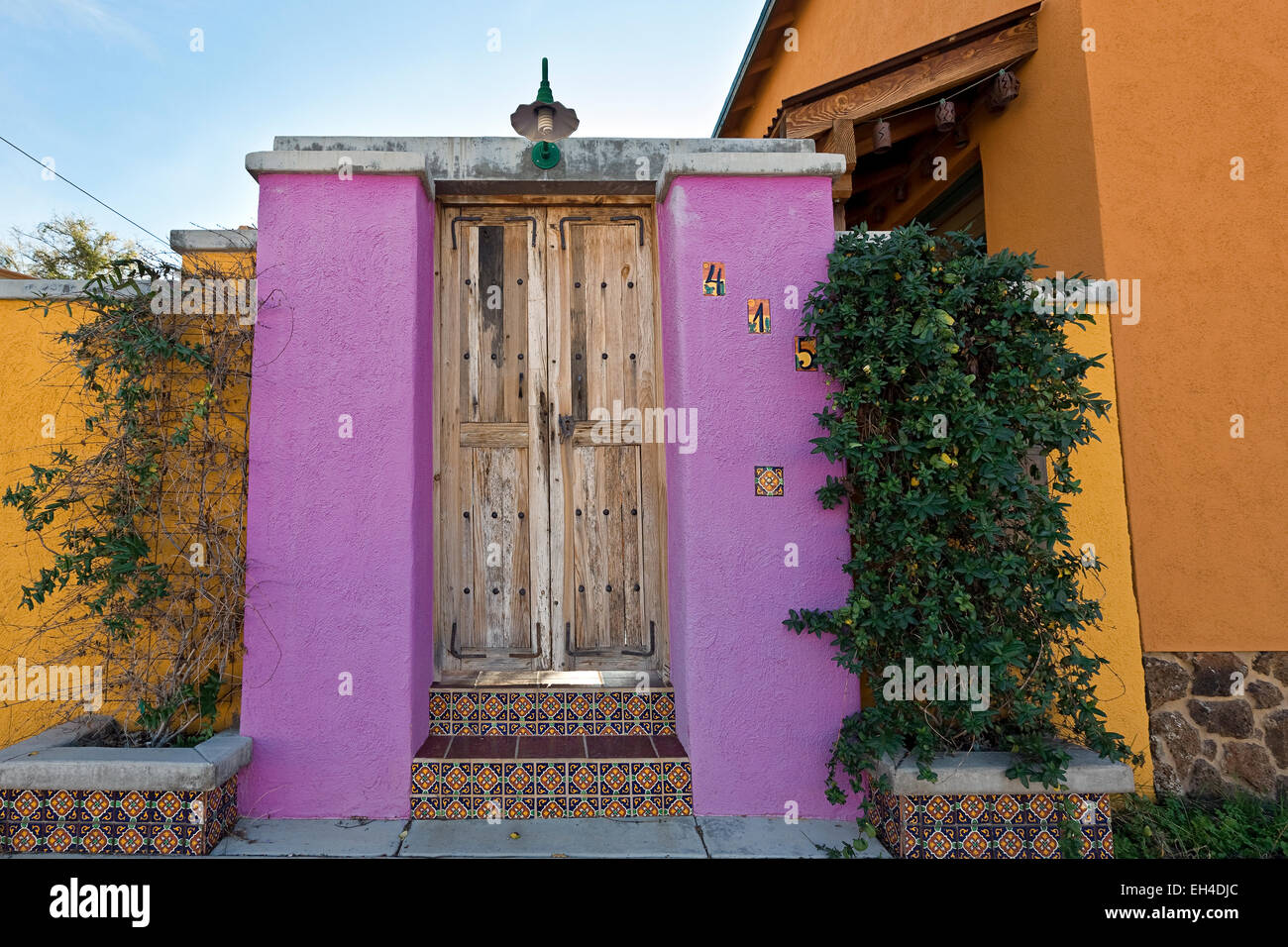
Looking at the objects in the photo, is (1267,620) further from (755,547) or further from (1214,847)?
(755,547)

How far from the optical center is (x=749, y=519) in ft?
10.2

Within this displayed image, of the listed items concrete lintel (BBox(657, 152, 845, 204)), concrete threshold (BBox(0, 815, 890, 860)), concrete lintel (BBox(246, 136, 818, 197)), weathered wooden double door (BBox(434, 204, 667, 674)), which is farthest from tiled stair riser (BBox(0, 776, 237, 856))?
concrete lintel (BBox(657, 152, 845, 204))

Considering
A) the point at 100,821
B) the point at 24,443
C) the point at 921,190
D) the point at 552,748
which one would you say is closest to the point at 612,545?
the point at 552,748

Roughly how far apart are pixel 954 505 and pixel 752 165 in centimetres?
172

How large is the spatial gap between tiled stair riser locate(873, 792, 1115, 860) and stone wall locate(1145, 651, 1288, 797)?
80 centimetres

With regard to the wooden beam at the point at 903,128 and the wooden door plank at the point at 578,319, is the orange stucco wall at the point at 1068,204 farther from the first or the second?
the wooden door plank at the point at 578,319

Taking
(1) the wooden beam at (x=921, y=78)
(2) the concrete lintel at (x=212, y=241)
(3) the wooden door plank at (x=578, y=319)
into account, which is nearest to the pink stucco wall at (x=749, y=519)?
(3) the wooden door plank at (x=578, y=319)

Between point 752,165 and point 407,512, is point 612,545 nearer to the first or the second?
Answer: point 407,512

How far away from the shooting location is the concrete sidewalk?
8.75 feet

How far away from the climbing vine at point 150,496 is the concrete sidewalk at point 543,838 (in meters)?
0.63

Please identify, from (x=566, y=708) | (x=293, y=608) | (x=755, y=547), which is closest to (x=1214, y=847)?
(x=755, y=547)

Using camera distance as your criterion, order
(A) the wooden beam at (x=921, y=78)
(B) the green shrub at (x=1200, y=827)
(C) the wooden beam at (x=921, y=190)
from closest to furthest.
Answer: (B) the green shrub at (x=1200, y=827) < (A) the wooden beam at (x=921, y=78) < (C) the wooden beam at (x=921, y=190)

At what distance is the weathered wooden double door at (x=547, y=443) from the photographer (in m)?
3.44

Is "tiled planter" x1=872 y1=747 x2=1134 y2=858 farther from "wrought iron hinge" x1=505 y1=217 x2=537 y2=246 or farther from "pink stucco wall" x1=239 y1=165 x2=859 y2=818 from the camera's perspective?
"wrought iron hinge" x1=505 y1=217 x2=537 y2=246
